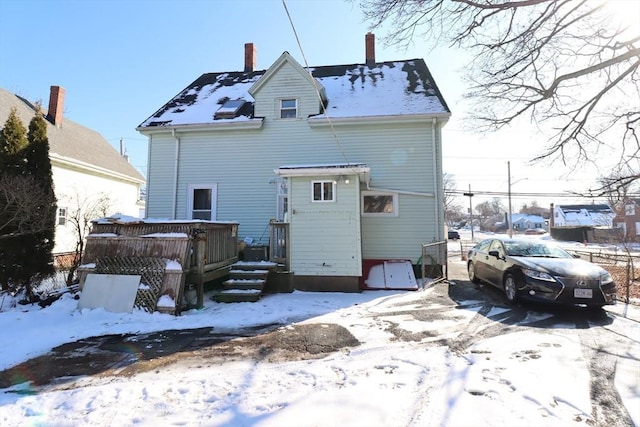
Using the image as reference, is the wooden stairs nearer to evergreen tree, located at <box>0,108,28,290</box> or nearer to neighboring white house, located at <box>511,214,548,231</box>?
evergreen tree, located at <box>0,108,28,290</box>

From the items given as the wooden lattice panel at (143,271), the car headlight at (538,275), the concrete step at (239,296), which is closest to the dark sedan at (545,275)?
the car headlight at (538,275)

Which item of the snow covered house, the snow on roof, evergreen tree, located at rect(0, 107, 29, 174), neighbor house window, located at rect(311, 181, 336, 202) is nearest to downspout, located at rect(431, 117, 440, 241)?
the snow covered house

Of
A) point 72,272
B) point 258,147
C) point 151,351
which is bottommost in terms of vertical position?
point 151,351

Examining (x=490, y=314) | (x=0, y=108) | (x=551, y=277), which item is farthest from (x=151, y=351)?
(x=0, y=108)

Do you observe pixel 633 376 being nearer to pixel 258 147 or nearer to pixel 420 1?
pixel 420 1

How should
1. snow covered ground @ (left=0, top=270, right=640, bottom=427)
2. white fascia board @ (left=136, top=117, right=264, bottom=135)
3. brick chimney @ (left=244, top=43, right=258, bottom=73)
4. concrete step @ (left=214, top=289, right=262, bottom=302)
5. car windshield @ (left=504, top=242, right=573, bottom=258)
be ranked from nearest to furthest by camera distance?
snow covered ground @ (left=0, top=270, right=640, bottom=427) → concrete step @ (left=214, top=289, right=262, bottom=302) → car windshield @ (left=504, top=242, right=573, bottom=258) → white fascia board @ (left=136, top=117, right=264, bottom=135) → brick chimney @ (left=244, top=43, right=258, bottom=73)

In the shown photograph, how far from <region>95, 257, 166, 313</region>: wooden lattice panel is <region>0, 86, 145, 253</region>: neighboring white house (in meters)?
7.14

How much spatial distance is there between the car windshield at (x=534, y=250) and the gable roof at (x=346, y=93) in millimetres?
4757

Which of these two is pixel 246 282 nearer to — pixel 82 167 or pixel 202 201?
pixel 202 201

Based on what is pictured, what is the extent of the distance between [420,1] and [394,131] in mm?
3880

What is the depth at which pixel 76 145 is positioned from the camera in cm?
1744

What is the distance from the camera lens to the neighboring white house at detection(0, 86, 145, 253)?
14.8 meters

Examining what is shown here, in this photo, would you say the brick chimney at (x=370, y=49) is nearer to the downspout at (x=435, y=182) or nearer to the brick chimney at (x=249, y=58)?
the brick chimney at (x=249, y=58)

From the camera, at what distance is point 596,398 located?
133 inches
